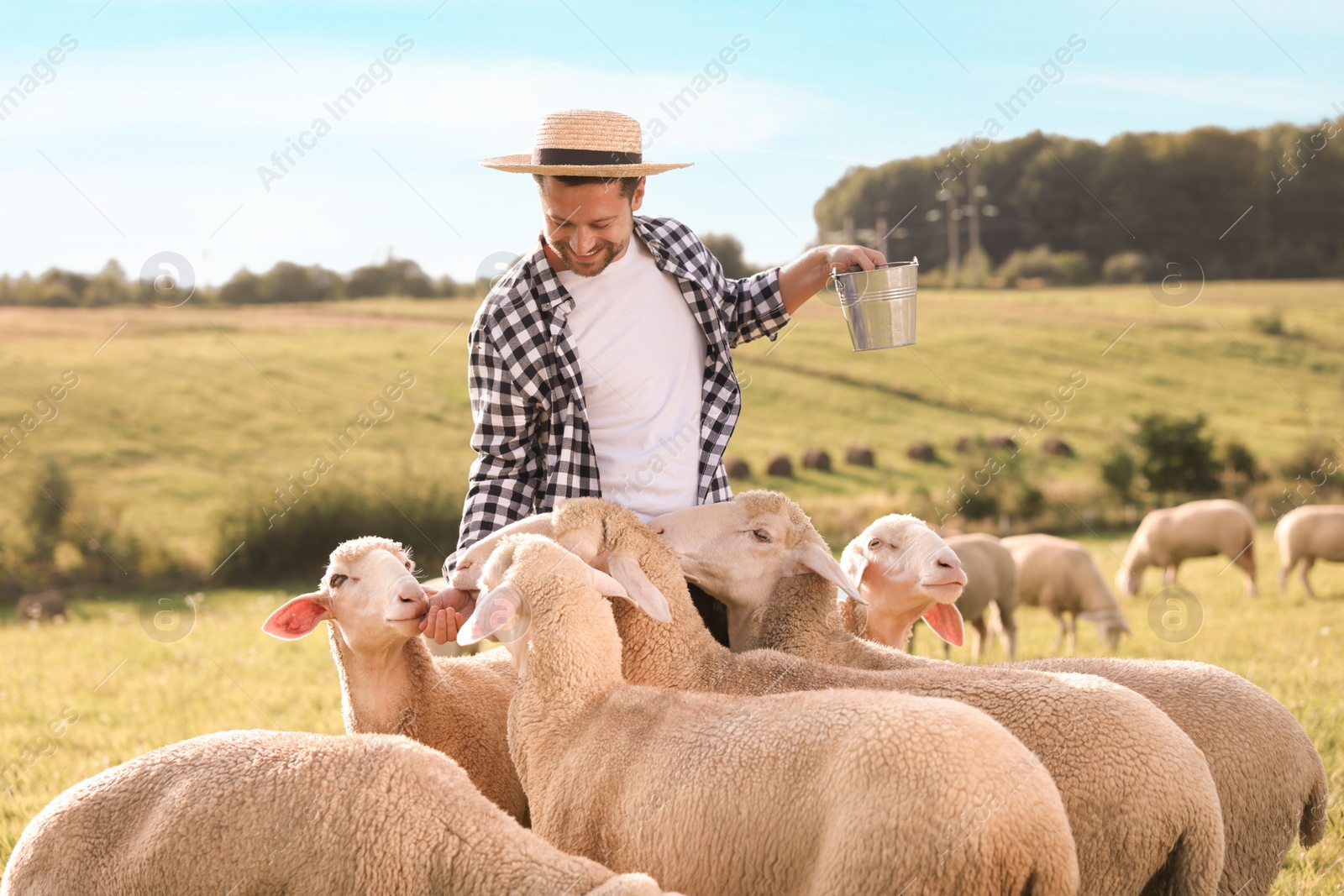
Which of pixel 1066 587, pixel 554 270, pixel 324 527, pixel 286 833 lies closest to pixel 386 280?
pixel 324 527

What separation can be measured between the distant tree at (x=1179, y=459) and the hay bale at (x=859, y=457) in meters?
8.15

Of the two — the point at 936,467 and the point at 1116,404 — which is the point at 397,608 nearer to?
the point at 936,467

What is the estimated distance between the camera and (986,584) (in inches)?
430

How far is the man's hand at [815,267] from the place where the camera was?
4.93 metres

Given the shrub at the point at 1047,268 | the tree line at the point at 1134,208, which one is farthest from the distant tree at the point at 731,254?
the shrub at the point at 1047,268

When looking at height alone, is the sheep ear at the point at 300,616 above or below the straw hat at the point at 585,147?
below

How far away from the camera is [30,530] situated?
26.6m

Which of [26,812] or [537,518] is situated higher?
[537,518]

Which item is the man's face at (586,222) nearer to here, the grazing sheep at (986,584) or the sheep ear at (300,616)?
the sheep ear at (300,616)

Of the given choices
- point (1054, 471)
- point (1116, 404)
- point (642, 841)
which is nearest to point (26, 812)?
point (642, 841)

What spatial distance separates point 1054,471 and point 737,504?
32380 millimetres

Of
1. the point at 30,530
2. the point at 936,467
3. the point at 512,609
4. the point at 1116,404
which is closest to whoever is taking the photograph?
the point at 512,609

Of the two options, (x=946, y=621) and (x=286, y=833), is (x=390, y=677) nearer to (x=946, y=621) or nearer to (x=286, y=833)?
(x=286, y=833)

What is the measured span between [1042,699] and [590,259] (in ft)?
8.03
